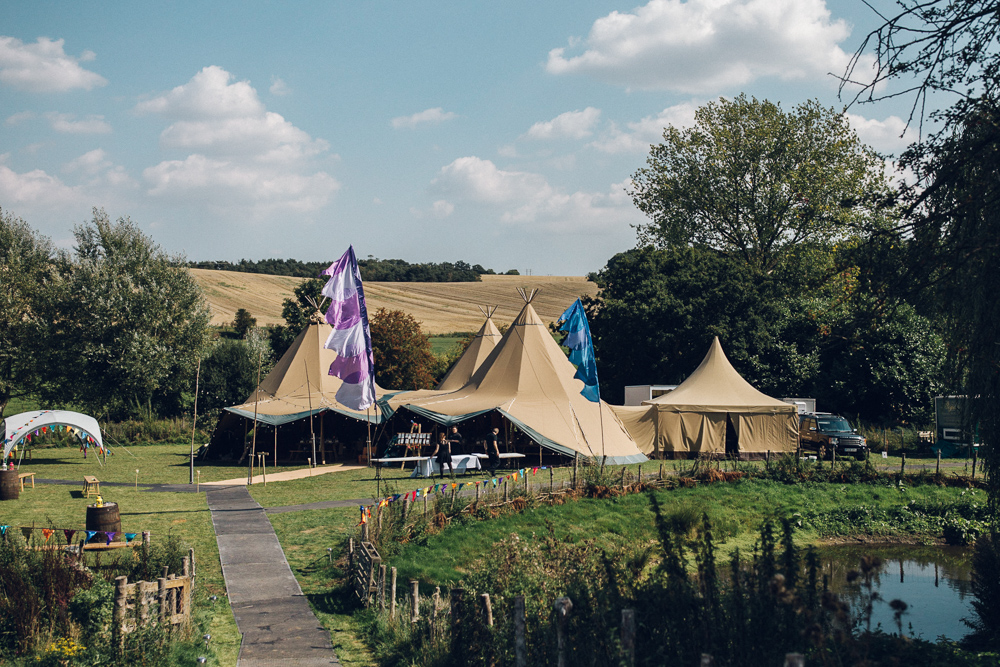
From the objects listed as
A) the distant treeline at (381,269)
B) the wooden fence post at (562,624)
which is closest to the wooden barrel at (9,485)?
the wooden fence post at (562,624)

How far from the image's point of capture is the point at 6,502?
65.4 ft

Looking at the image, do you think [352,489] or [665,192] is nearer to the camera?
[352,489]

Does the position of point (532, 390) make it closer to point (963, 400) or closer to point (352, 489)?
point (352, 489)

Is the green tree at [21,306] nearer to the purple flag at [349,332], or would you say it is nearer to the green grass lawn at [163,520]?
the green grass lawn at [163,520]

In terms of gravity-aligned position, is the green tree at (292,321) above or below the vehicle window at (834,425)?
above

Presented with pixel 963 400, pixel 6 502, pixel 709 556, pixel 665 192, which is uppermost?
pixel 665 192

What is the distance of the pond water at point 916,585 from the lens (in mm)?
12016

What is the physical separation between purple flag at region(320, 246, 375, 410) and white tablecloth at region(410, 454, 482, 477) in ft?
15.7

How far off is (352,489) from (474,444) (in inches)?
298

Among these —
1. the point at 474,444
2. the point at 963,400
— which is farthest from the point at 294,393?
the point at 963,400

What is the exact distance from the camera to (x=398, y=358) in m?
46.3

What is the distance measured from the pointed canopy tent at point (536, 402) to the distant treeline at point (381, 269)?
75.4 m

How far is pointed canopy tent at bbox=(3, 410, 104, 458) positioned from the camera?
2517cm

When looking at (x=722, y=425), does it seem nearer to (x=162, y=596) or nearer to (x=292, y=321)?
(x=162, y=596)
